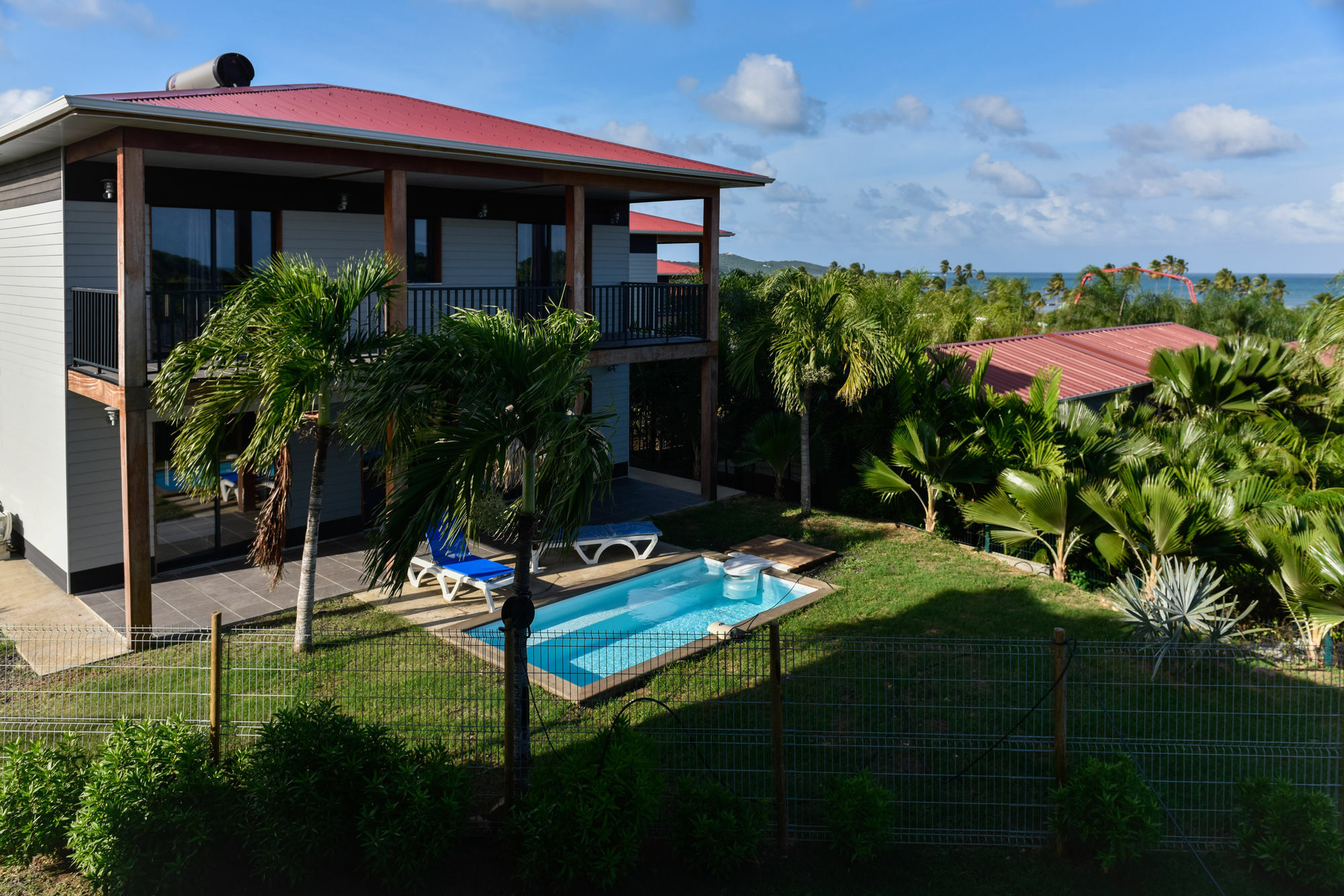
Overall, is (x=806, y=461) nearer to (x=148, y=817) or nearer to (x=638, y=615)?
(x=638, y=615)

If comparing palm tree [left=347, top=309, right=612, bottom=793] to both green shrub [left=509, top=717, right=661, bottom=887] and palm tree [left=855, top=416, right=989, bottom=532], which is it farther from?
palm tree [left=855, top=416, right=989, bottom=532]

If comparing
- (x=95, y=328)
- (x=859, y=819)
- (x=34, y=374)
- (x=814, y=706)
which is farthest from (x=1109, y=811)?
(x=34, y=374)

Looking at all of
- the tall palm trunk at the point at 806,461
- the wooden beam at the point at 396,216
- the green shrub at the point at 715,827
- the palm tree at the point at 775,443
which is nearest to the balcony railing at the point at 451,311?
the wooden beam at the point at 396,216

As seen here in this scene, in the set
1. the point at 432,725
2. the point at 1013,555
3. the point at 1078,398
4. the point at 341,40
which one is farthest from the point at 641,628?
the point at 341,40

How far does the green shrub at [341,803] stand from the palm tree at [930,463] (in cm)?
956

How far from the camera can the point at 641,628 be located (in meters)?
11.3

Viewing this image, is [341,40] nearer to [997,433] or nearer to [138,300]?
[138,300]

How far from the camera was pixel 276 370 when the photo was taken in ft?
27.9

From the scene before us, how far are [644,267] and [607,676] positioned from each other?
686 inches

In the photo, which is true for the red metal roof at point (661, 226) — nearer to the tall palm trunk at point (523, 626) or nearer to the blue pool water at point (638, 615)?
the blue pool water at point (638, 615)

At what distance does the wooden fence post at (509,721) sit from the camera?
6.33 metres

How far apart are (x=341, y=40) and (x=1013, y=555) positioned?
542 inches

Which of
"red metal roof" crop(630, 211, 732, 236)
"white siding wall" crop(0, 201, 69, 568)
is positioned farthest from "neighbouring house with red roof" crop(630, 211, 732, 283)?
"white siding wall" crop(0, 201, 69, 568)

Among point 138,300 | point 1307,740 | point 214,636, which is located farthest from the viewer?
point 138,300
